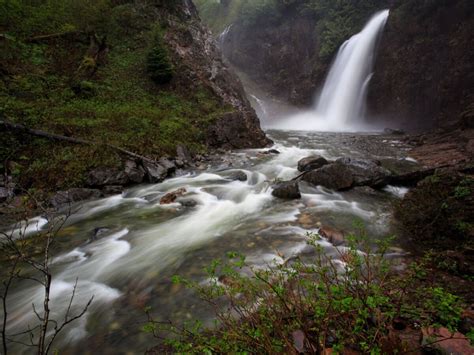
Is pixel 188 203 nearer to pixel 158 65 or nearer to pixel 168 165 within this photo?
pixel 168 165

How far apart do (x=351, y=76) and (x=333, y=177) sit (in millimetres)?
20706

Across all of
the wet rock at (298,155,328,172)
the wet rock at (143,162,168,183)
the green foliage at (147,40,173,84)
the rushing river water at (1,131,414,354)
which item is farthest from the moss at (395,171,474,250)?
the green foliage at (147,40,173,84)

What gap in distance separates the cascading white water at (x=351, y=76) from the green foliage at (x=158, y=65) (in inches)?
660

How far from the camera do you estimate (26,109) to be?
31.3 feet

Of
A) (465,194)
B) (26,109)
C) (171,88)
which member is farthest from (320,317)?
(171,88)

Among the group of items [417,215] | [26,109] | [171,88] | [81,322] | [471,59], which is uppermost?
[471,59]

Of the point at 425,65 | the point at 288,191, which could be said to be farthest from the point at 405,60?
the point at 288,191

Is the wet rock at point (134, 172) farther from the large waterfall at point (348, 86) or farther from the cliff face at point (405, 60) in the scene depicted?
the large waterfall at point (348, 86)

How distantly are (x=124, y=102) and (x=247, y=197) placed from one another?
26.5 ft

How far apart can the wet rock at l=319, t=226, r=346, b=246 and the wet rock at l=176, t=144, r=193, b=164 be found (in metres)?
6.76

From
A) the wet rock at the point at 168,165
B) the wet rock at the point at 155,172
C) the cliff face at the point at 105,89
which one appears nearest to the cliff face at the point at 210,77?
the cliff face at the point at 105,89

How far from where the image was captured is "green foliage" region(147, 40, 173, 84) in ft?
48.1

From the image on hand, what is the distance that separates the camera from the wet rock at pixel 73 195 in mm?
7375

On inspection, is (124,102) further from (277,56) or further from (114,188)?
(277,56)
